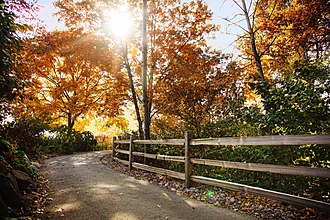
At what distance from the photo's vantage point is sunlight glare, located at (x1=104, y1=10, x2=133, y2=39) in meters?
10.8

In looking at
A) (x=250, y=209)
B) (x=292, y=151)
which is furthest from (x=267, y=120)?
(x=250, y=209)

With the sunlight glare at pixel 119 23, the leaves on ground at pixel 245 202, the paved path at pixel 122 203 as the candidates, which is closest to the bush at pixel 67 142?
the sunlight glare at pixel 119 23

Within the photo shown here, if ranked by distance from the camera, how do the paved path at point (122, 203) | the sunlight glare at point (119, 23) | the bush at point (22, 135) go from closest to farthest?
the paved path at point (122, 203), the bush at point (22, 135), the sunlight glare at point (119, 23)

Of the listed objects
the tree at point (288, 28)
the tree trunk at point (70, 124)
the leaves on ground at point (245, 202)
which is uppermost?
the tree at point (288, 28)

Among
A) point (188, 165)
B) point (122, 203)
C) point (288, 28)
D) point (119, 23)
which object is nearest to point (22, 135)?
point (119, 23)

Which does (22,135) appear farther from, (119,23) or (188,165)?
(188,165)

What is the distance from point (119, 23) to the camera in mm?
11000

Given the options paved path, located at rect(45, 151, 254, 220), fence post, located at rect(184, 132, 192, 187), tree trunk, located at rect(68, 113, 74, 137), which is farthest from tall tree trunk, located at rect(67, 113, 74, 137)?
fence post, located at rect(184, 132, 192, 187)

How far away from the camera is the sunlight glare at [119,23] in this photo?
35.4 ft

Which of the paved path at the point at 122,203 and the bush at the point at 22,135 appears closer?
the paved path at the point at 122,203

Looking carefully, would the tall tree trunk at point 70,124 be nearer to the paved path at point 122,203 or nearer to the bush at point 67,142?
the bush at point 67,142

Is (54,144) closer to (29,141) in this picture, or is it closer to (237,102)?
(29,141)

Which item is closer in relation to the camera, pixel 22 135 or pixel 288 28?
pixel 288 28

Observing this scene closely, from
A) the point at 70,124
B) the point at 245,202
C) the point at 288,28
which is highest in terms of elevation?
the point at 288,28
